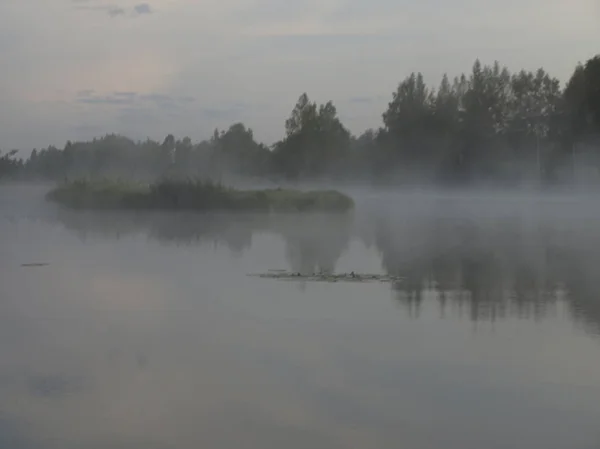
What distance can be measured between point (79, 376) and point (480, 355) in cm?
348

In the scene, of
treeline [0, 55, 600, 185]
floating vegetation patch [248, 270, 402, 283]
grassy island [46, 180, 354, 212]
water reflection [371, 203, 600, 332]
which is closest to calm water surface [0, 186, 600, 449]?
water reflection [371, 203, 600, 332]

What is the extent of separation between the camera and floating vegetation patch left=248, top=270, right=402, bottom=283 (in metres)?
13.3

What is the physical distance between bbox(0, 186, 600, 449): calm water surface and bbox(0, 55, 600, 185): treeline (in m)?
37.0

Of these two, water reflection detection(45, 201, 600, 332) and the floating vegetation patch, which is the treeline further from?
the floating vegetation patch

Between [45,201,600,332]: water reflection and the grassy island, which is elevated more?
the grassy island

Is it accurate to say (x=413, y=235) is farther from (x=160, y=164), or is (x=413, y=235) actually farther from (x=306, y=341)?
(x=160, y=164)

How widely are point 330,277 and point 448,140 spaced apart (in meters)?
51.1

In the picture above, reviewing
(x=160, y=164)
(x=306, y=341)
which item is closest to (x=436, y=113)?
(x=160, y=164)

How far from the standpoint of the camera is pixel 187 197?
37094 mm

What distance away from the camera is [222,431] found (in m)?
5.83

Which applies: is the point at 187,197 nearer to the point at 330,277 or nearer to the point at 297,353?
the point at 330,277

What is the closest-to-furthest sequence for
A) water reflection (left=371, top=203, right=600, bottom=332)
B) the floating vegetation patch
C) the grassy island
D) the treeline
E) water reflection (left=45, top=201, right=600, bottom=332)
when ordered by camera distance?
1. water reflection (left=371, top=203, right=600, bottom=332)
2. water reflection (left=45, top=201, right=600, bottom=332)
3. the floating vegetation patch
4. the grassy island
5. the treeline

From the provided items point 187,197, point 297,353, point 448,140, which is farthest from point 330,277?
point 448,140

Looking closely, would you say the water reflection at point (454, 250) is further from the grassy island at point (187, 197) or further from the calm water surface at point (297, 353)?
the grassy island at point (187, 197)
